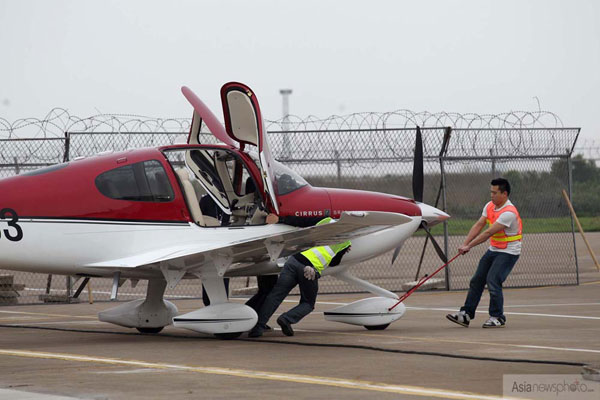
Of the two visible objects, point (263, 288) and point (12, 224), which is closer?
point (12, 224)

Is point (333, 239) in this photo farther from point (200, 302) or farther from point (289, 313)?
point (200, 302)

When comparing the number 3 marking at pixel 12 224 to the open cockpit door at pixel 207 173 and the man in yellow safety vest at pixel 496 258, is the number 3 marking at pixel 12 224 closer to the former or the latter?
the open cockpit door at pixel 207 173

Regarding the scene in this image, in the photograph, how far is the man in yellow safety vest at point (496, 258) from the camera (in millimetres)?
13047

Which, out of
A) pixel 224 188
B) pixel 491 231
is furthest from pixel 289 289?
pixel 491 231

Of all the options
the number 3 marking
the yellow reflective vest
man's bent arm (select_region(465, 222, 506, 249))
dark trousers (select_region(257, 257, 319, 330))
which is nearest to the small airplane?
the number 3 marking

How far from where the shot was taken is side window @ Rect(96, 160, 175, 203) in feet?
39.3

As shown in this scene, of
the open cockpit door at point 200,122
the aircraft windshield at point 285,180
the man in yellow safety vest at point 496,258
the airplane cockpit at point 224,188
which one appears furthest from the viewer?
the man in yellow safety vest at point 496,258

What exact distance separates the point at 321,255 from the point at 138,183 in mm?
2426

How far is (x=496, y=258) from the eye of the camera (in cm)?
1327

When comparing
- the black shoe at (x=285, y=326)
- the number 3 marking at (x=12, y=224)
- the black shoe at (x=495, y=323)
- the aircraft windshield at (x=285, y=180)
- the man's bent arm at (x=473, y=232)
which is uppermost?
the aircraft windshield at (x=285, y=180)

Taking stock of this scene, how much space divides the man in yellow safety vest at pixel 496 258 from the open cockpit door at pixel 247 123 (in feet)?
9.24

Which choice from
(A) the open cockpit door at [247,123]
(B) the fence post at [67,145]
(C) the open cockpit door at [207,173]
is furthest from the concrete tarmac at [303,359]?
(B) the fence post at [67,145]

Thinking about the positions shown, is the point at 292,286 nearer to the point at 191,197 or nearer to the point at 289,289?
the point at 289,289

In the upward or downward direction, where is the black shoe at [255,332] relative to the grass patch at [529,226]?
upward
